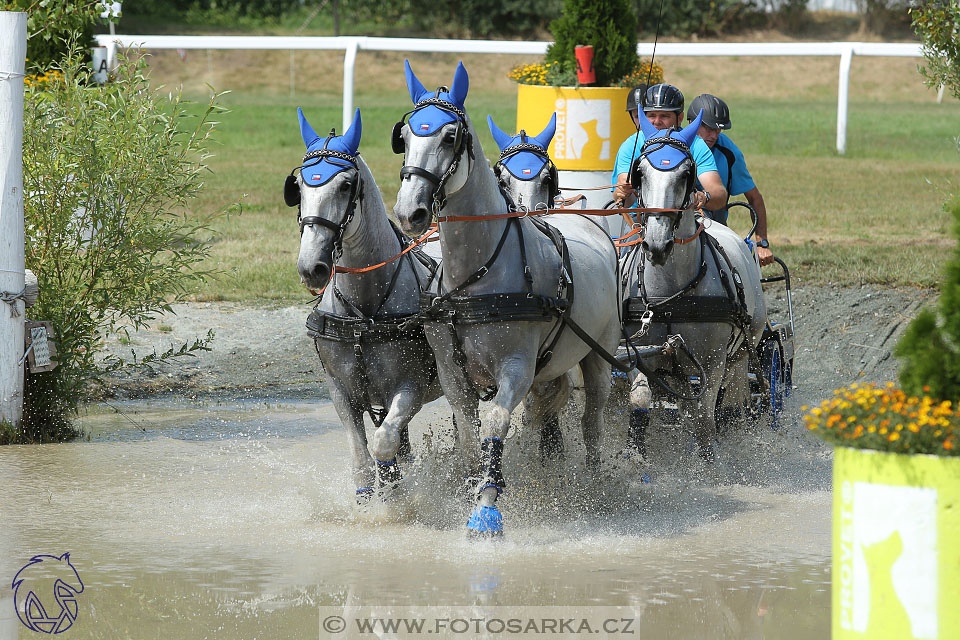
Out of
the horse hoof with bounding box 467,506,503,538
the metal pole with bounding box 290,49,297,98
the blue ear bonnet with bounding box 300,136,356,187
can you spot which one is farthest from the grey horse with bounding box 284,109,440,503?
the metal pole with bounding box 290,49,297,98

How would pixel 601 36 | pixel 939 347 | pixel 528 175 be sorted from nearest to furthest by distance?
pixel 939 347
pixel 528 175
pixel 601 36

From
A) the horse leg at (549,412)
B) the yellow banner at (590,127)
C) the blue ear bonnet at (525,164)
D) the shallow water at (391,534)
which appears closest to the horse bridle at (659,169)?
the blue ear bonnet at (525,164)

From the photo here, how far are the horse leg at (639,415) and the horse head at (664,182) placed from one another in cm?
78

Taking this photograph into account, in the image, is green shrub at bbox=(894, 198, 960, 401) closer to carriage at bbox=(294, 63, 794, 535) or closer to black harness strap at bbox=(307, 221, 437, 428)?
carriage at bbox=(294, 63, 794, 535)

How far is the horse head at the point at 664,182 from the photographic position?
5.97 metres

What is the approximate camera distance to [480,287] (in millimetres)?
5461

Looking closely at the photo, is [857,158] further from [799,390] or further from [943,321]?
[943,321]

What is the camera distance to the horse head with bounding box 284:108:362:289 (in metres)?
5.29

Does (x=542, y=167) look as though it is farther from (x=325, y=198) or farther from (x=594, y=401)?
(x=325, y=198)

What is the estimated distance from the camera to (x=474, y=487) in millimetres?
5590

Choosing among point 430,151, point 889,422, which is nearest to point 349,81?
point 430,151

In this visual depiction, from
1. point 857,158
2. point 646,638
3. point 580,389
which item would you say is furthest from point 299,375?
point 857,158

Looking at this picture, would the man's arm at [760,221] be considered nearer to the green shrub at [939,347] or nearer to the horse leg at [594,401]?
the horse leg at [594,401]

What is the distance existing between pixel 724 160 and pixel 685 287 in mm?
1569
